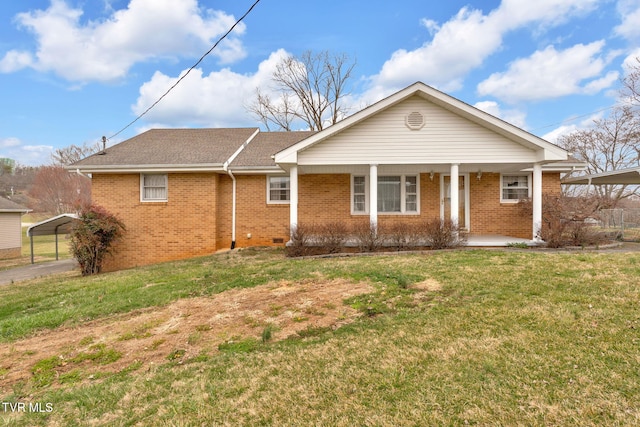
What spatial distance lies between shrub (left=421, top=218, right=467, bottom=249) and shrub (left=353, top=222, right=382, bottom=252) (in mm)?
1388

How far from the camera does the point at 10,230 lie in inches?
814

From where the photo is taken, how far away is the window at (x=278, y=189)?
12852 millimetres

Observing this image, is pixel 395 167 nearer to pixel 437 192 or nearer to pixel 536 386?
pixel 437 192

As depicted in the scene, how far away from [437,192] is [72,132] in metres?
20.7

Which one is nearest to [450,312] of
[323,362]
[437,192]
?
[323,362]

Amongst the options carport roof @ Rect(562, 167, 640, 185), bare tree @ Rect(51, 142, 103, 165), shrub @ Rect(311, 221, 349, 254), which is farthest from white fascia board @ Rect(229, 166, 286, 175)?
bare tree @ Rect(51, 142, 103, 165)

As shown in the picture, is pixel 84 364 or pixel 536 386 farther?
pixel 84 364

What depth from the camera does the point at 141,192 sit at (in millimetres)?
12352

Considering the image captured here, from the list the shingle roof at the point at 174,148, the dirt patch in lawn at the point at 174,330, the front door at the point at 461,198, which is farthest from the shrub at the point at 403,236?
the shingle roof at the point at 174,148

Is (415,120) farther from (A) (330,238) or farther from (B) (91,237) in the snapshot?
(B) (91,237)

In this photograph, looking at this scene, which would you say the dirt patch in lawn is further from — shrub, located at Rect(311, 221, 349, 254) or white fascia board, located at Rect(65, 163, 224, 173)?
white fascia board, located at Rect(65, 163, 224, 173)

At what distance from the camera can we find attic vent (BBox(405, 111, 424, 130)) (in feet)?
33.1

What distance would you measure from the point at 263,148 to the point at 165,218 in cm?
485

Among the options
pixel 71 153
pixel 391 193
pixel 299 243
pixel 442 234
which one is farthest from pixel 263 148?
pixel 71 153
